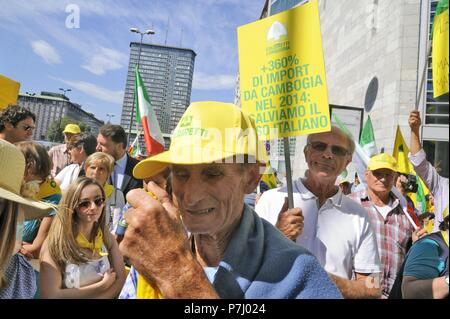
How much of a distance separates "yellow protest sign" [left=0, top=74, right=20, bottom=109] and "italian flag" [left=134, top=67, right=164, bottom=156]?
4.78 ft

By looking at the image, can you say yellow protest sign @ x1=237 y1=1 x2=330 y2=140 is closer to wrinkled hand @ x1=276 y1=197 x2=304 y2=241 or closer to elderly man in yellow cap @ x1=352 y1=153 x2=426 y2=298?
wrinkled hand @ x1=276 y1=197 x2=304 y2=241

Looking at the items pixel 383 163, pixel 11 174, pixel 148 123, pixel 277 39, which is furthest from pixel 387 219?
pixel 11 174

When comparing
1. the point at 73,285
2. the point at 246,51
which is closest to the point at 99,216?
the point at 73,285

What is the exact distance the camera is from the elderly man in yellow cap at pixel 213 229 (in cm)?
111

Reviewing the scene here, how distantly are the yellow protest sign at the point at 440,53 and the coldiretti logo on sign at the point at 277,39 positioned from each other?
0.88 metres

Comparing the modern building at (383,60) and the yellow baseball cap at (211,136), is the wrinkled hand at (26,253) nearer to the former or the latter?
the yellow baseball cap at (211,136)

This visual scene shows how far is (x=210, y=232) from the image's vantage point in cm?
132

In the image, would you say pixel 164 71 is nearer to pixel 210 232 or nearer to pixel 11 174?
pixel 11 174

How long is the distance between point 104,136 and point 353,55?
1936 centimetres

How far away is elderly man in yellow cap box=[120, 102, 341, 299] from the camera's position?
3.64 ft

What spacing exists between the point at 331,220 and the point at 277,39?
Result: 1232 millimetres

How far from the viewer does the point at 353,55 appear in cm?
2072

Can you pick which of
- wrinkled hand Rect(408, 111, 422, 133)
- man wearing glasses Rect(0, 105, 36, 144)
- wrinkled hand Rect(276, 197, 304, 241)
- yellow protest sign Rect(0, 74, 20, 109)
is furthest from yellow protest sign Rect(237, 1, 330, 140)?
yellow protest sign Rect(0, 74, 20, 109)
